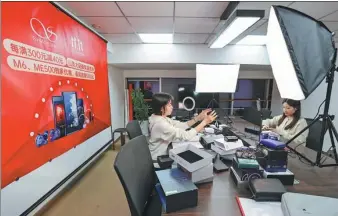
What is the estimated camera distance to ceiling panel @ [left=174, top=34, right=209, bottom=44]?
3053 millimetres

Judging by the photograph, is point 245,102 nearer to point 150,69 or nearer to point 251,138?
point 150,69

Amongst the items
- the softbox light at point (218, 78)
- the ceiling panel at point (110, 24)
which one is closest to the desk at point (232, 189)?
the softbox light at point (218, 78)

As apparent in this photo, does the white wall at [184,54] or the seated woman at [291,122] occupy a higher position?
the white wall at [184,54]

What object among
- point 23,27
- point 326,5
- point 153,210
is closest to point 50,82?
point 23,27

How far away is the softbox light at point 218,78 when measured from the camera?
2.66 meters

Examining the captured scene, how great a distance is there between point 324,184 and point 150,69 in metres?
4.33

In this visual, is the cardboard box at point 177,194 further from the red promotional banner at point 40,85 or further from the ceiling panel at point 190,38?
the ceiling panel at point 190,38

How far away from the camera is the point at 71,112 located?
2070 millimetres

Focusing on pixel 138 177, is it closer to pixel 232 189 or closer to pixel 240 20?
pixel 232 189

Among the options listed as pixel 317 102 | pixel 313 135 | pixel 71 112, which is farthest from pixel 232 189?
pixel 317 102

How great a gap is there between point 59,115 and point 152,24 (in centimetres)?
175

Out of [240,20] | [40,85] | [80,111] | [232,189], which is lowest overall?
[232,189]

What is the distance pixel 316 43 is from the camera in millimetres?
886

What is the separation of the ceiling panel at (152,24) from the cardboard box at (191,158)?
6.10ft
